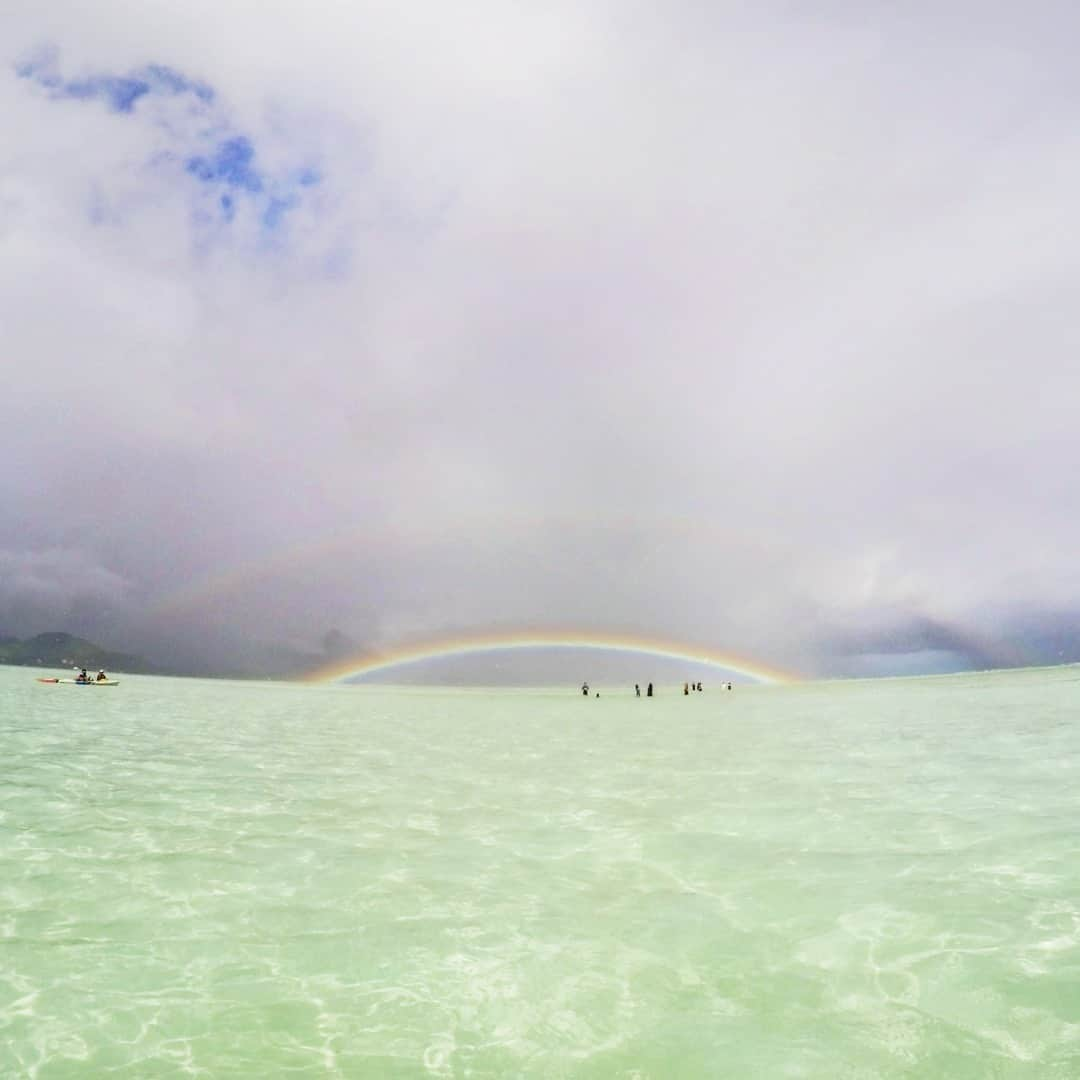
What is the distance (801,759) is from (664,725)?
2587cm

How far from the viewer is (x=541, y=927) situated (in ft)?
41.7

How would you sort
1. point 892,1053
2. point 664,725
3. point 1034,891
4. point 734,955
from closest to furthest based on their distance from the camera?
point 892,1053 → point 734,955 → point 1034,891 → point 664,725

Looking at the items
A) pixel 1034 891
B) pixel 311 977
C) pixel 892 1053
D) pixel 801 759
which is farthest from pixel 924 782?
pixel 311 977

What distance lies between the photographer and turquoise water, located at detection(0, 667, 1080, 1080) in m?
8.77

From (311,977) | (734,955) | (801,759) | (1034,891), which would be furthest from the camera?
(801,759)

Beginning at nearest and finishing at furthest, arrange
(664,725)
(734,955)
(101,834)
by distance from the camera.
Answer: (734,955)
(101,834)
(664,725)

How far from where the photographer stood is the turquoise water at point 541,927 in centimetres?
877

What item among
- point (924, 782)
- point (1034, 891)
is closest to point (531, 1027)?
point (1034, 891)

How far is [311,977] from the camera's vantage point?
10711 millimetres

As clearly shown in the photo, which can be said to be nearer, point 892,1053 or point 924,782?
point 892,1053

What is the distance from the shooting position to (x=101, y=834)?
19016 mm

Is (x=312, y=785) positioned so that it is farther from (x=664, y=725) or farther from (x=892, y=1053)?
(x=664, y=725)

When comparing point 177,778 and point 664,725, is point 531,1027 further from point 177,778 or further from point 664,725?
point 664,725

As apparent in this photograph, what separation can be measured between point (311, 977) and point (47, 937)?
16.1 feet
